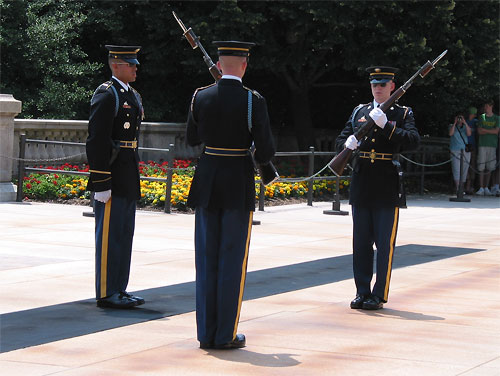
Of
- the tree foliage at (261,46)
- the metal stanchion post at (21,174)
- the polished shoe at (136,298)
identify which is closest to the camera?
the polished shoe at (136,298)

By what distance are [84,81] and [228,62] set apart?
51.8 ft

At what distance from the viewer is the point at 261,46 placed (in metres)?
20.5

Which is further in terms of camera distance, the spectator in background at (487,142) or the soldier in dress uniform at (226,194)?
the spectator in background at (487,142)

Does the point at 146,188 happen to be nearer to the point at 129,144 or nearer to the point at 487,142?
the point at 487,142

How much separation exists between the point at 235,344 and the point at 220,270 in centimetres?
48

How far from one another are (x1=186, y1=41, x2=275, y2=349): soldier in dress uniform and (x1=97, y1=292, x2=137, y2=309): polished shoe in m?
1.34

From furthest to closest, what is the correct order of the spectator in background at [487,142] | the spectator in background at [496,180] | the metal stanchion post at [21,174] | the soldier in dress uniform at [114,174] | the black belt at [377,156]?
the spectator in background at [496,180]
the spectator in background at [487,142]
the metal stanchion post at [21,174]
the black belt at [377,156]
the soldier in dress uniform at [114,174]

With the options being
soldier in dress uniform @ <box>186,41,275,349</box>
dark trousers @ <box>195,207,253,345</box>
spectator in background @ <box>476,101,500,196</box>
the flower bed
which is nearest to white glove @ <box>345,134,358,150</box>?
soldier in dress uniform @ <box>186,41,275,349</box>

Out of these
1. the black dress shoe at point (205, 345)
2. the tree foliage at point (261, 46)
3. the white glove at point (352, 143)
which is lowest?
the black dress shoe at point (205, 345)

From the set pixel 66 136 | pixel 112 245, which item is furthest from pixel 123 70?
pixel 66 136

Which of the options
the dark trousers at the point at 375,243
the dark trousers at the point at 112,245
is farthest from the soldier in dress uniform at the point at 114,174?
the dark trousers at the point at 375,243

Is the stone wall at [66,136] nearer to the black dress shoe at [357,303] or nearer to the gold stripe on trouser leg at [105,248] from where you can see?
the gold stripe on trouser leg at [105,248]

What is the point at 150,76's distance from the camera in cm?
2298

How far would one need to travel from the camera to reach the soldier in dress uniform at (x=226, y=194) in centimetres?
666
